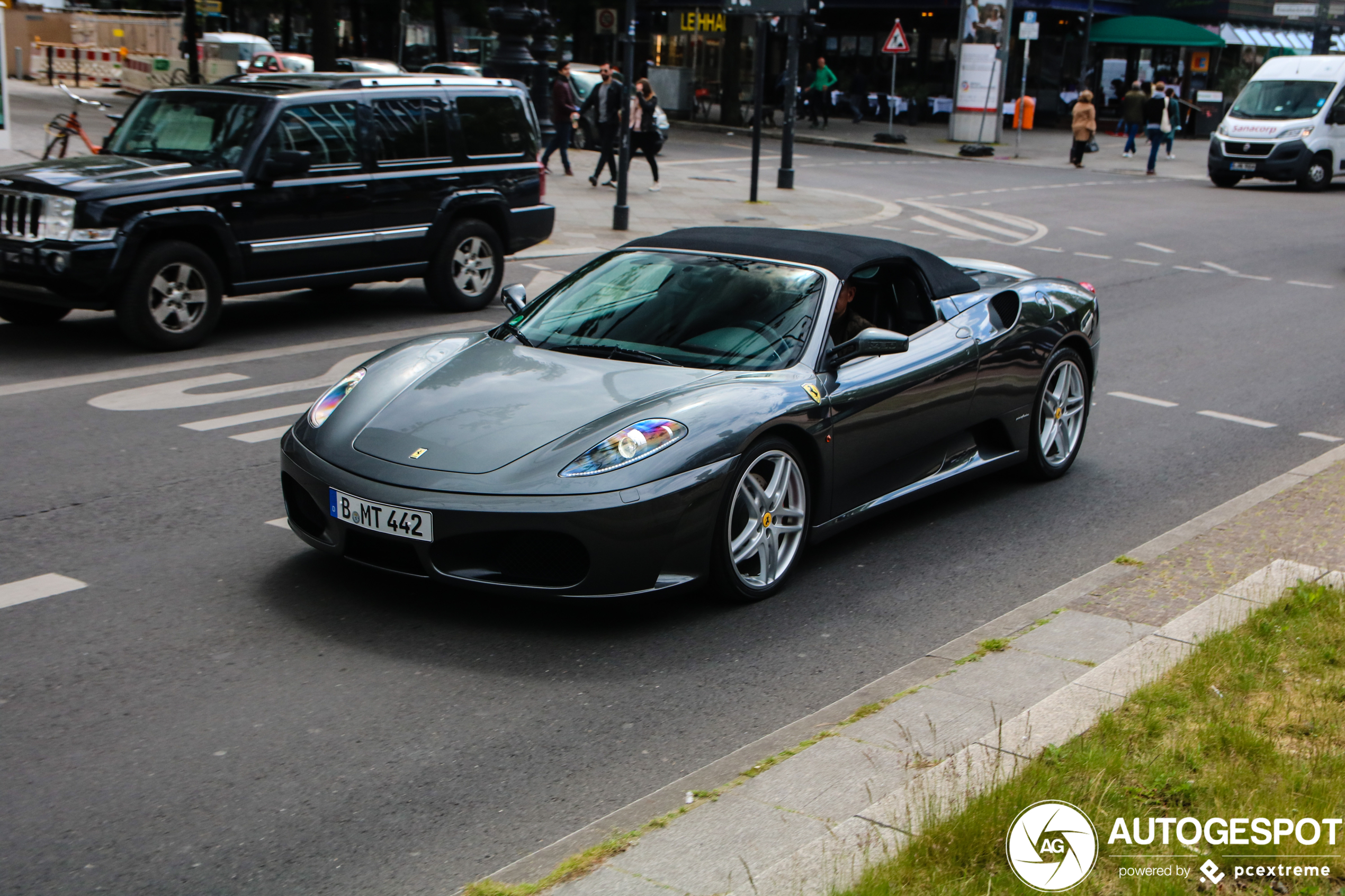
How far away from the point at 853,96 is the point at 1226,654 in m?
45.1

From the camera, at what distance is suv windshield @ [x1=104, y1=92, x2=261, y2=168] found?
10.6 meters

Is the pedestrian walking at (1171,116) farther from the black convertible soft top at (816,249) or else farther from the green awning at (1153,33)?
the black convertible soft top at (816,249)

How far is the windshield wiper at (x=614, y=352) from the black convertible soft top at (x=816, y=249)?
0.78 metres

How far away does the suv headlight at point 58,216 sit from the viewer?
31.3ft

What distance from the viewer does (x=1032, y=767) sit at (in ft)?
12.3

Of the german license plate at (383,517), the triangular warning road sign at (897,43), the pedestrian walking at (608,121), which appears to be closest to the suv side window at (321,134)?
the german license plate at (383,517)

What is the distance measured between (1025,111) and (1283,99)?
13816 millimetres

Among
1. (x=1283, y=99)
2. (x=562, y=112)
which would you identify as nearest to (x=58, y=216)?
(x=562, y=112)

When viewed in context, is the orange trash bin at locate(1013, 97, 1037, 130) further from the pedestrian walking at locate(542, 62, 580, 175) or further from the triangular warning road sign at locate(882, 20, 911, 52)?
the pedestrian walking at locate(542, 62, 580, 175)

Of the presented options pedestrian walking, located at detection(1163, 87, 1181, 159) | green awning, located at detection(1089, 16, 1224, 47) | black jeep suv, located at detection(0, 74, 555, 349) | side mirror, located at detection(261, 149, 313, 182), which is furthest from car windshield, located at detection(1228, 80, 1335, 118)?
side mirror, located at detection(261, 149, 313, 182)

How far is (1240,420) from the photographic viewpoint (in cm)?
948

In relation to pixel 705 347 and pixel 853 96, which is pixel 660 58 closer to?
pixel 853 96

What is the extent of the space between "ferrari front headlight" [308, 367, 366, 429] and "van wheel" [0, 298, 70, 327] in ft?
18.5

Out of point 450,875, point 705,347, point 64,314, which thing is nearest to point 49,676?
point 450,875
